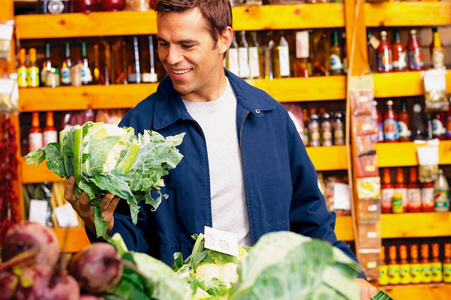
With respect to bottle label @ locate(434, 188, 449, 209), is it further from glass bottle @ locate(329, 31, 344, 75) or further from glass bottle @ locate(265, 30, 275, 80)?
glass bottle @ locate(265, 30, 275, 80)

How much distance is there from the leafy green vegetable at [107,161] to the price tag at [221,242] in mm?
210

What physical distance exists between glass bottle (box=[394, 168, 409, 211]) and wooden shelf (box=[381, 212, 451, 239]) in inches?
6.8

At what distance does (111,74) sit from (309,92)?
142 cm

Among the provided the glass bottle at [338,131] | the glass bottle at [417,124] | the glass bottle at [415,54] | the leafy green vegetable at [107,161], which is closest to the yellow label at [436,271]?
the glass bottle at [417,124]

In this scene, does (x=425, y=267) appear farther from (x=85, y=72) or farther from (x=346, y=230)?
(x=85, y=72)

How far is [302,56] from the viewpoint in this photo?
3.94 m

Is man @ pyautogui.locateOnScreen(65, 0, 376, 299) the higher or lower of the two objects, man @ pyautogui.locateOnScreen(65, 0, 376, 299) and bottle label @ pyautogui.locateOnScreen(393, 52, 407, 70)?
the lower

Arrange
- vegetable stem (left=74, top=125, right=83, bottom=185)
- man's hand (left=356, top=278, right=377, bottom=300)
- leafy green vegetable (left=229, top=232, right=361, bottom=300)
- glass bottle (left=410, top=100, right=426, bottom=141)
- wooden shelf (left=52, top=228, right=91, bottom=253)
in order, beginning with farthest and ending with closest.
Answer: glass bottle (left=410, top=100, right=426, bottom=141) < wooden shelf (left=52, top=228, right=91, bottom=253) < vegetable stem (left=74, top=125, right=83, bottom=185) < man's hand (left=356, top=278, right=377, bottom=300) < leafy green vegetable (left=229, top=232, right=361, bottom=300)

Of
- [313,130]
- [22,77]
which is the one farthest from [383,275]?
[22,77]

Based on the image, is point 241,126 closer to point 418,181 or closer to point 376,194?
point 376,194

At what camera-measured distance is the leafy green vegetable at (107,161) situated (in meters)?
1.40

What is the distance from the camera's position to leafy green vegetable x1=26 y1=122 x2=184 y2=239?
1399mm

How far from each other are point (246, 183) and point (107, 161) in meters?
0.57

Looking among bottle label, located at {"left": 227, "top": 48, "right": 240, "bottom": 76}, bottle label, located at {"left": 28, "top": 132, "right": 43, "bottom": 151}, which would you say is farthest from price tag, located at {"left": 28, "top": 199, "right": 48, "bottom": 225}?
bottle label, located at {"left": 227, "top": 48, "right": 240, "bottom": 76}
